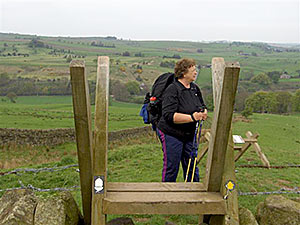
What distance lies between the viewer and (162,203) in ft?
9.87

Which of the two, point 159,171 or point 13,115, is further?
point 13,115

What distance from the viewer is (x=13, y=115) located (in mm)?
33312

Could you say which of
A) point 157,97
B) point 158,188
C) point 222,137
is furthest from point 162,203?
point 157,97

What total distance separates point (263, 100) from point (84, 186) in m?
55.4

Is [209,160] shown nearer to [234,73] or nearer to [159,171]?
[234,73]

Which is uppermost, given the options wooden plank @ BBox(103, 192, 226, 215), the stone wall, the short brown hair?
the short brown hair

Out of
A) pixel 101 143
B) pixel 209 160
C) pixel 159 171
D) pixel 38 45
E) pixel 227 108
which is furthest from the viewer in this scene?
pixel 38 45

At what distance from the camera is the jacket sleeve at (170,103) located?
3820mm

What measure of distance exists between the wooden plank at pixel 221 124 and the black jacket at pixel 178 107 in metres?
0.55

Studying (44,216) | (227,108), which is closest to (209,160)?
(227,108)

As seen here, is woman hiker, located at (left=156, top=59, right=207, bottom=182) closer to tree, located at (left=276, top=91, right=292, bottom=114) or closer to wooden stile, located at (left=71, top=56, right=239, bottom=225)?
wooden stile, located at (left=71, top=56, right=239, bottom=225)

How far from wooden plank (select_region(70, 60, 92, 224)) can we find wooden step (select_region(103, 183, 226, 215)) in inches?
12.1

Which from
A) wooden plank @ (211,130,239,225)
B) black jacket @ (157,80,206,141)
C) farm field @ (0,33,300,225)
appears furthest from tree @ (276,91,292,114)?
wooden plank @ (211,130,239,225)

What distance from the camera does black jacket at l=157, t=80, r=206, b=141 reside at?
3848 mm
